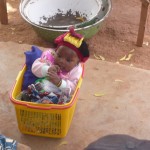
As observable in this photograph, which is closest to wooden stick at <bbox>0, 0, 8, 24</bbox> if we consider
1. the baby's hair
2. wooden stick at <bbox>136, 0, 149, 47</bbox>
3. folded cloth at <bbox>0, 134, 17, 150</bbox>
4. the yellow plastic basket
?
wooden stick at <bbox>136, 0, 149, 47</bbox>

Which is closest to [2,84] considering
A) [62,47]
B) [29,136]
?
[29,136]

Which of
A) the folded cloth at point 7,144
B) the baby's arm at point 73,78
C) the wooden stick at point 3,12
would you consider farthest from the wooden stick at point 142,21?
the folded cloth at point 7,144

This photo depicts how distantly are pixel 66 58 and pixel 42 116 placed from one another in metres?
0.42

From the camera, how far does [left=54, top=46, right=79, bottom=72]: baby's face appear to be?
244cm

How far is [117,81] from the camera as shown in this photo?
10.5 feet

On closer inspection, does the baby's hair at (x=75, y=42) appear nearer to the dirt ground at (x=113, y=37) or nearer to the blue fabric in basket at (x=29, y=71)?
the blue fabric in basket at (x=29, y=71)

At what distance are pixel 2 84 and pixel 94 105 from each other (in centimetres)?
81

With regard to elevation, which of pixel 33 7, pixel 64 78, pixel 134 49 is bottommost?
pixel 134 49

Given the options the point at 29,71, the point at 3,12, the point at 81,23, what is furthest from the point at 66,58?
the point at 3,12

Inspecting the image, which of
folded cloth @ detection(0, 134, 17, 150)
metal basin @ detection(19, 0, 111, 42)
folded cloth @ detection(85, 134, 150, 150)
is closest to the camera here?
folded cloth @ detection(85, 134, 150, 150)

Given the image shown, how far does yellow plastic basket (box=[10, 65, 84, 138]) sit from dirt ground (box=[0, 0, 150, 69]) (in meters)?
1.31

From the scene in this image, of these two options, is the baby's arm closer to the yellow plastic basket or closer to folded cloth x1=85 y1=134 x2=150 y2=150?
Answer: the yellow plastic basket

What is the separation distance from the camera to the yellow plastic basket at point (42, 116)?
2.35 m

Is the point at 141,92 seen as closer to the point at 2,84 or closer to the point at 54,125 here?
the point at 54,125
